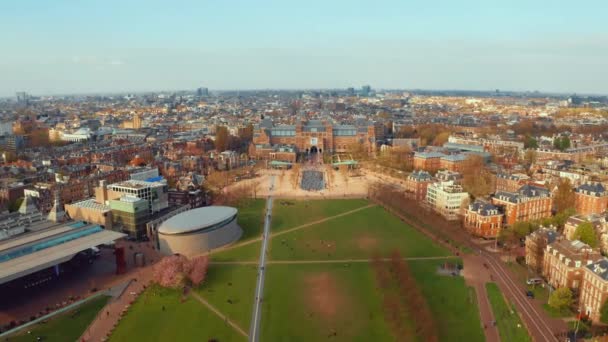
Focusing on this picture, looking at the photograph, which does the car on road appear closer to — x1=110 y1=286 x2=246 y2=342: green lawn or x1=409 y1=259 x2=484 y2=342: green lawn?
x1=409 y1=259 x2=484 y2=342: green lawn

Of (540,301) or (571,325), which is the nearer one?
(571,325)

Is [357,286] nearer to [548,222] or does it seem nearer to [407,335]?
[407,335]

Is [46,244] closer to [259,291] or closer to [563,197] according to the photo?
[259,291]

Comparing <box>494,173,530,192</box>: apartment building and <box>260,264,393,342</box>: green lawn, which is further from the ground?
<box>494,173,530,192</box>: apartment building

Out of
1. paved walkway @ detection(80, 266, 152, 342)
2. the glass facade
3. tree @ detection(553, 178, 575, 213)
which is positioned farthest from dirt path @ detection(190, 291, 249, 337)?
tree @ detection(553, 178, 575, 213)

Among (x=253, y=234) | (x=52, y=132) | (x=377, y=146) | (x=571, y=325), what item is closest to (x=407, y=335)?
(x=571, y=325)

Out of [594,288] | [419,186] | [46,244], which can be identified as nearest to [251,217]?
[46,244]
